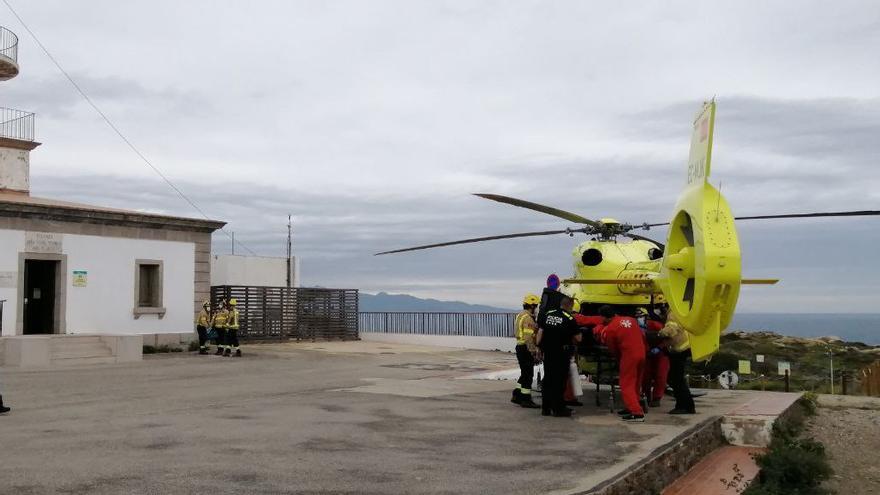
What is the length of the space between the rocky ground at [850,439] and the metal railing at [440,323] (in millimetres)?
13497

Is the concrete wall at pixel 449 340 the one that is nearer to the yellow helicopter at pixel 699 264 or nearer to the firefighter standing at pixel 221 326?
the firefighter standing at pixel 221 326

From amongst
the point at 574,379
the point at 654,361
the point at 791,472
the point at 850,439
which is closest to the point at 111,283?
the point at 574,379

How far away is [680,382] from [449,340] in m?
19.4

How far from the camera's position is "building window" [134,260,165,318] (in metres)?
24.2

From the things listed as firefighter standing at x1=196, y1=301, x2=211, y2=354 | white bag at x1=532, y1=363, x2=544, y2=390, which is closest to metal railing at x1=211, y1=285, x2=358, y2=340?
firefighter standing at x1=196, y1=301, x2=211, y2=354

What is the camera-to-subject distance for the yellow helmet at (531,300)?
11898mm

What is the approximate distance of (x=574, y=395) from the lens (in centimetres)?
1159

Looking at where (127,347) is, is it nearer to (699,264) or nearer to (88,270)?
(88,270)

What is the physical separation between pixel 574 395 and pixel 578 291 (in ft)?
6.42

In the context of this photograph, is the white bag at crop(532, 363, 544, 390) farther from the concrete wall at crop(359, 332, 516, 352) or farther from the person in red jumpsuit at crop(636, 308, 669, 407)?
the concrete wall at crop(359, 332, 516, 352)

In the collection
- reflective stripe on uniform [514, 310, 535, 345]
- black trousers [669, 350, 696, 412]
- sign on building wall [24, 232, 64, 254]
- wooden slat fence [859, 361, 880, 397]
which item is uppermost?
sign on building wall [24, 232, 64, 254]

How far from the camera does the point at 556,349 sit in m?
10.6

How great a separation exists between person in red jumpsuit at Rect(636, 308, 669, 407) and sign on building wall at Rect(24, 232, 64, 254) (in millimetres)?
17066

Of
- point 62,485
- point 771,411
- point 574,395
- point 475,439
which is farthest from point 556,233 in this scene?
point 62,485
